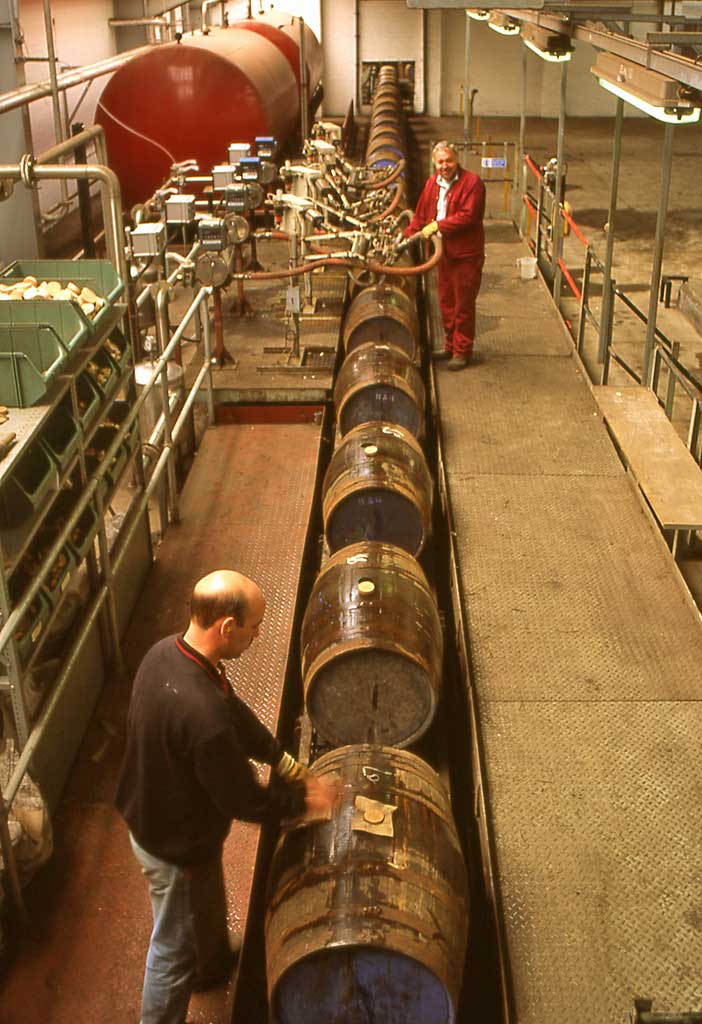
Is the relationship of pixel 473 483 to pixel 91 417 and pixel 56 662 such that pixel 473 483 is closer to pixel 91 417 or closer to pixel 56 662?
pixel 91 417

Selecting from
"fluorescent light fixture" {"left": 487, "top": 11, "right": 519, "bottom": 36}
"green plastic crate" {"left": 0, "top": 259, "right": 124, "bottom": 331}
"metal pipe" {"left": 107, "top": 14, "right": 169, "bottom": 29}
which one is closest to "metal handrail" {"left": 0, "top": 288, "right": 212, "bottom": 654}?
"green plastic crate" {"left": 0, "top": 259, "right": 124, "bottom": 331}

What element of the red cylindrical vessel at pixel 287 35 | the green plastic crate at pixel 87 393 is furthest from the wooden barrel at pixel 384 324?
the red cylindrical vessel at pixel 287 35

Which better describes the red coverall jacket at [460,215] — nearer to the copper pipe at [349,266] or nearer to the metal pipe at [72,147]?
the copper pipe at [349,266]

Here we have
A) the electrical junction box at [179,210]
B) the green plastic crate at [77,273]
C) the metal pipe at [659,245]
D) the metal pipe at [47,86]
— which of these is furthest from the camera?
the metal pipe at [47,86]

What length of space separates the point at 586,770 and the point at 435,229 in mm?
4634

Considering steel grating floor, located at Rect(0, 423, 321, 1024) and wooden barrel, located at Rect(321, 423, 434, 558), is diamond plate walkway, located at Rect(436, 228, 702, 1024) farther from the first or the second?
steel grating floor, located at Rect(0, 423, 321, 1024)

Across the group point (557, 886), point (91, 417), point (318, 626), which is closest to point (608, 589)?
point (318, 626)

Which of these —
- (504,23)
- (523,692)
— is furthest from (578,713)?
(504,23)

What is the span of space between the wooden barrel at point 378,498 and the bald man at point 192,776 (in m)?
2.55

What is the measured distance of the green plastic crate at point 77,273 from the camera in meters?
5.05

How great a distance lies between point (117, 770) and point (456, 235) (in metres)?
5.11

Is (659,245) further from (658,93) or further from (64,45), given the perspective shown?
(64,45)

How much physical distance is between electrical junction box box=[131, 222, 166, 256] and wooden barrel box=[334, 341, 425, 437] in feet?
5.39

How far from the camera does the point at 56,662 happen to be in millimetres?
4164
